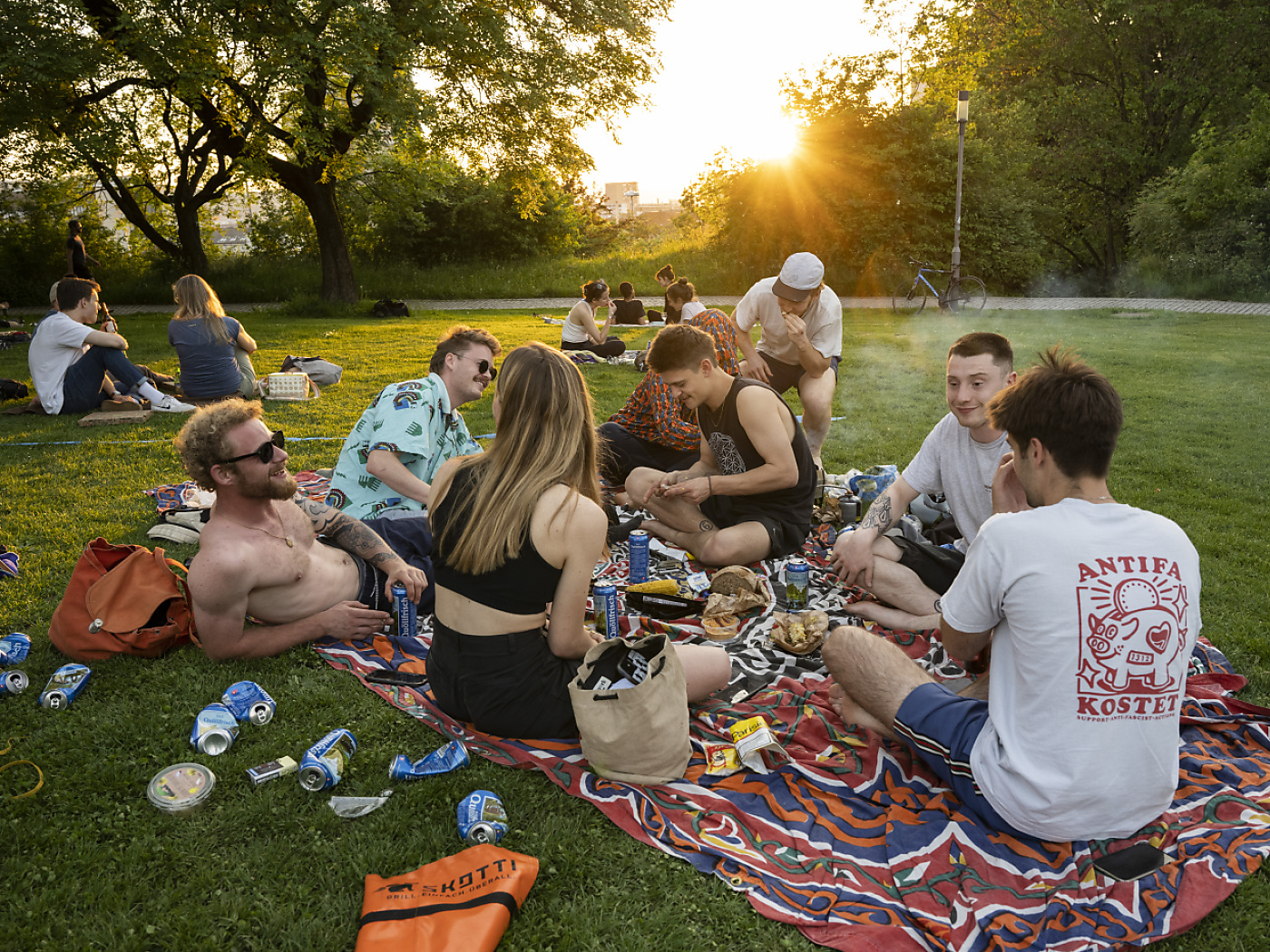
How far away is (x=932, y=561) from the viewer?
4535 mm

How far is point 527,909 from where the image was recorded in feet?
8.52

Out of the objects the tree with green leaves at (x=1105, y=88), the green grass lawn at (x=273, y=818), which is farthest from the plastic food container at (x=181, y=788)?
the tree with green leaves at (x=1105, y=88)

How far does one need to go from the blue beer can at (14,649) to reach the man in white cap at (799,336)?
17.8 ft

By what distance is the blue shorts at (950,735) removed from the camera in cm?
284

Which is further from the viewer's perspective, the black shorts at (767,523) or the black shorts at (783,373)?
the black shorts at (783,373)

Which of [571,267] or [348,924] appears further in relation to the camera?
[571,267]

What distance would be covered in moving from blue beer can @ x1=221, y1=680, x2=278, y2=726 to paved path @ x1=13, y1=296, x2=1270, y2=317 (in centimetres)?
1693

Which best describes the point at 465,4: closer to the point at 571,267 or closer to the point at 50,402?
the point at 571,267

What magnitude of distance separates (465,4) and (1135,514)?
65.4 ft

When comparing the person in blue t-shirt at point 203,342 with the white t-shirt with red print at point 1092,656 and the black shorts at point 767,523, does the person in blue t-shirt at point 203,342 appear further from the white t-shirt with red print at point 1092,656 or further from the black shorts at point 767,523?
the white t-shirt with red print at point 1092,656

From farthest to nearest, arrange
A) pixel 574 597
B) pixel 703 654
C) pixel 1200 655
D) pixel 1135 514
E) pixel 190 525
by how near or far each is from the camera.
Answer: pixel 190 525
pixel 1200 655
pixel 703 654
pixel 574 597
pixel 1135 514

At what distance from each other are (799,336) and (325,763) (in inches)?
197

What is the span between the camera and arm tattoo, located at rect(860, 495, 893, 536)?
465cm

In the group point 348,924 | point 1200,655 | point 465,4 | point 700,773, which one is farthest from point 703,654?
point 465,4
